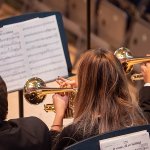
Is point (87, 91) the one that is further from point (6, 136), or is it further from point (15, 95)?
point (15, 95)

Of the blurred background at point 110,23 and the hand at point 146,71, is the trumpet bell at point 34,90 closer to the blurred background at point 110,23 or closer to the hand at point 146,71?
the hand at point 146,71

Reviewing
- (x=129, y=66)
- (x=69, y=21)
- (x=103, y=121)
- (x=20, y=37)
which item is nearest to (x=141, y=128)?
(x=103, y=121)

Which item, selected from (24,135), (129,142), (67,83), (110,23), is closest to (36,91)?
(67,83)

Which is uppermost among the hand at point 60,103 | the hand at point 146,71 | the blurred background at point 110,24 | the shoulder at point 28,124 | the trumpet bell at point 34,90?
the blurred background at point 110,24

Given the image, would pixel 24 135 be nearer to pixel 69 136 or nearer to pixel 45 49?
pixel 69 136

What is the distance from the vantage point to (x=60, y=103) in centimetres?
250

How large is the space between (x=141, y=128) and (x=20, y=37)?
1127mm

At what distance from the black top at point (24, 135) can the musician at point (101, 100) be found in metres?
0.08

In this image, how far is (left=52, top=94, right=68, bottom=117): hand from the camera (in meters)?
2.47

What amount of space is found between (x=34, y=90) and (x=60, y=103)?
0.22m

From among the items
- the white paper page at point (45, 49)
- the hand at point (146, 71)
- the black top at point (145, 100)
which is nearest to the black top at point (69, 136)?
the black top at point (145, 100)

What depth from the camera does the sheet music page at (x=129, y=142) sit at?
6.35 feet

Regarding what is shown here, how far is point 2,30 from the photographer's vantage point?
2.81 m

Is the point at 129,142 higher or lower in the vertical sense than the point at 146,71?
lower
